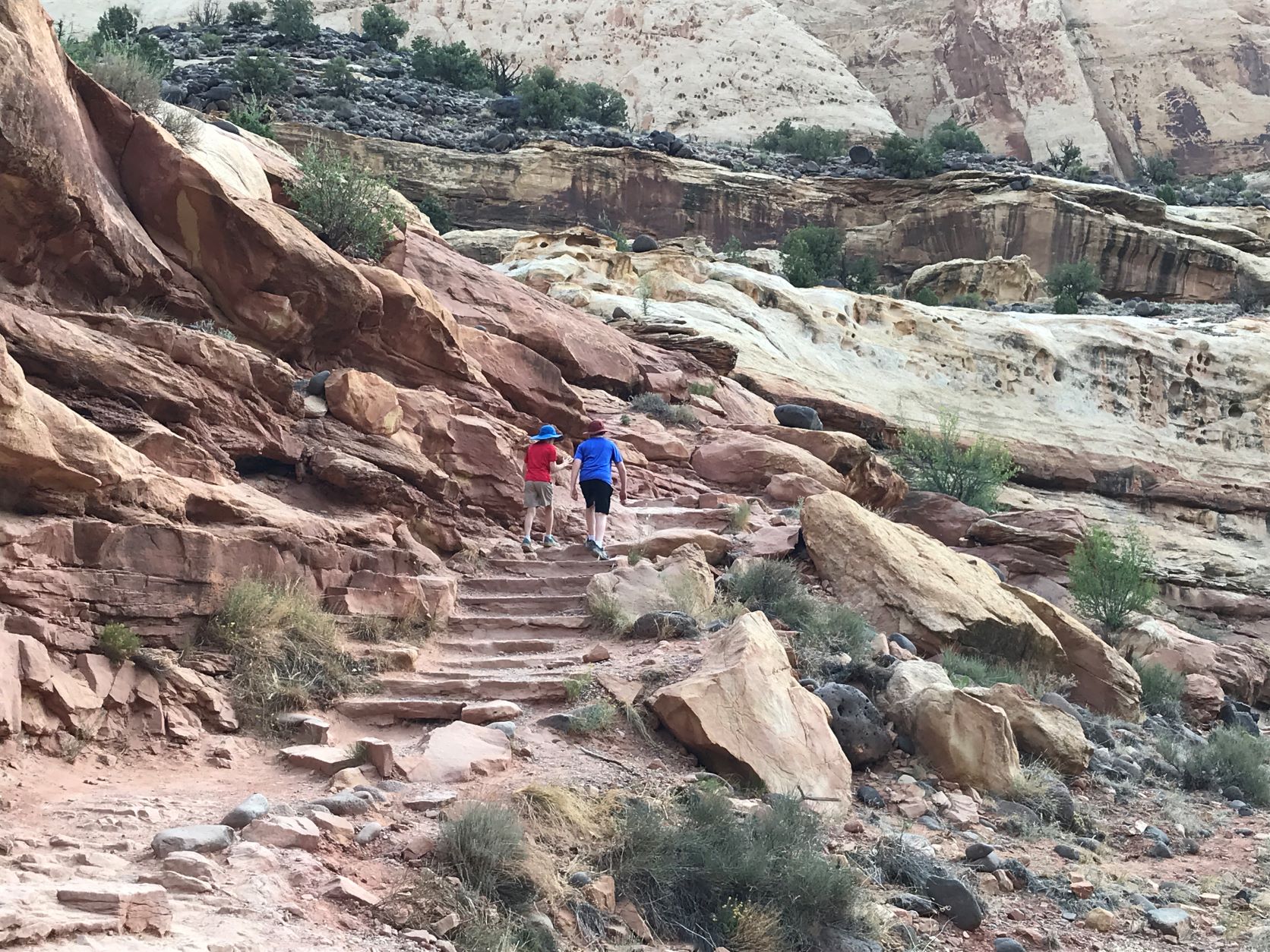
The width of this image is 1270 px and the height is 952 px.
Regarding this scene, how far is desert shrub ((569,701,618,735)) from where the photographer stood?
6289 millimetres

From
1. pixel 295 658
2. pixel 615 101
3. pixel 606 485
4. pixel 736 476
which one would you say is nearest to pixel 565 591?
pixel 606 485

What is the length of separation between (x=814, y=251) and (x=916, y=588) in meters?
29.4

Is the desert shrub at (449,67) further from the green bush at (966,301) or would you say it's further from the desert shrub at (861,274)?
the green bush at (966,301)

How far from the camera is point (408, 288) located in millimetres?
11797

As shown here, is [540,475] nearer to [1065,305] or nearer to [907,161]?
[1065,305]

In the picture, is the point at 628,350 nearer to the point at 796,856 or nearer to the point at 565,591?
the point at 565,591

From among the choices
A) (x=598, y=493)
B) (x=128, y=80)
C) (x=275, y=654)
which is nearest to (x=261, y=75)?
(x=128, y=80)

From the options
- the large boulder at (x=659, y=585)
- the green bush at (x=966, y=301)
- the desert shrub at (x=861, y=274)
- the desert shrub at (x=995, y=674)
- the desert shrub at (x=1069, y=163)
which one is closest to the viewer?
the large boulder at (x=659, y=585)

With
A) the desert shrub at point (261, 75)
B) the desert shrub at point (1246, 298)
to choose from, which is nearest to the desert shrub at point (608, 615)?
the desert shrub at point (1246, 298)

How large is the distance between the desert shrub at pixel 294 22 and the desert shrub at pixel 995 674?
45.5 meters

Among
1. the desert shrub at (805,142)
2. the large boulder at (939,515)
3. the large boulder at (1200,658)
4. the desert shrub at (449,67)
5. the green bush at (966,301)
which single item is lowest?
the large boulder at (1200,658)

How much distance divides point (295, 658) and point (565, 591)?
296cm

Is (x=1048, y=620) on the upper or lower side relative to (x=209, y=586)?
lower

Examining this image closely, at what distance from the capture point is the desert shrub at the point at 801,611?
8.26 m
